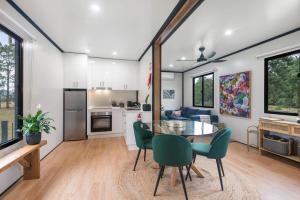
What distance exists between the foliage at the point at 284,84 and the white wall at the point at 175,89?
13.4 feet

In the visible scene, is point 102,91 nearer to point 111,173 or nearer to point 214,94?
point 111,173

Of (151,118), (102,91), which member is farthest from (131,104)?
(151,118)

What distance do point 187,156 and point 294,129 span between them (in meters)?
2.42

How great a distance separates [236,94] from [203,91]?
1795 millimetres

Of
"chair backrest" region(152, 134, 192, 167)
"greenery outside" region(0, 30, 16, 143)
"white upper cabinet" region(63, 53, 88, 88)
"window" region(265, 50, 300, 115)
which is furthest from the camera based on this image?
"white upper cabinet" region(63, 53, 88, 88)

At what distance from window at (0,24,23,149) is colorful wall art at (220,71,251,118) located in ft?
16.7

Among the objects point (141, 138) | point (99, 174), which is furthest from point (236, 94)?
point (99, 174)

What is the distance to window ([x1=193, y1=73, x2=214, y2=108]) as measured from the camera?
5.76 meters

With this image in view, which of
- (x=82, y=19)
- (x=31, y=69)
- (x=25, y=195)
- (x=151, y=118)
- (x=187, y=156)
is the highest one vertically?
(x=82, y=19)

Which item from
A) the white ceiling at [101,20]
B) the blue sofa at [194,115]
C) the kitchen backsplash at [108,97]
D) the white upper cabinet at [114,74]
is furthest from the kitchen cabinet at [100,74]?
the blue sofa at [194,115]

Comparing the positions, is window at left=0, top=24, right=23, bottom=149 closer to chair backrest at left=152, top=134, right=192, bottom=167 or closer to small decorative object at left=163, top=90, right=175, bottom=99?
chair backrest at left=152, top=134, right=192, bottom=167

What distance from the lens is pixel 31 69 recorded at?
2.77 m

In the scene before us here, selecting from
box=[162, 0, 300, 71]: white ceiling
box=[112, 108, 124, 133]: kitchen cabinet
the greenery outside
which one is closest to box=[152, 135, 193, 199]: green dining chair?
box=[162, 0, 300, 71]: white ceiling

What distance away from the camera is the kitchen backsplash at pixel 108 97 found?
211 inches
